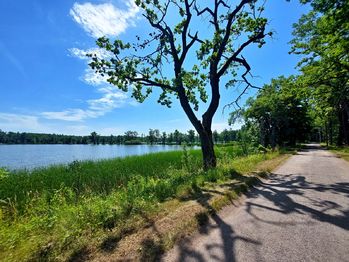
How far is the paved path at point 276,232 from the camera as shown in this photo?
3.52 metres

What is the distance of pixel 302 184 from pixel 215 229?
18.5ft

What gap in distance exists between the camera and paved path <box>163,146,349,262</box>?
3.52m

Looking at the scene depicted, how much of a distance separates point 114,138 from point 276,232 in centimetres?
16049

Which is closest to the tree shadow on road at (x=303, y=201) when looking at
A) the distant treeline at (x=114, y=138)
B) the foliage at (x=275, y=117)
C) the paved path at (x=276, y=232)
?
the paved path at (x=276, y=232)

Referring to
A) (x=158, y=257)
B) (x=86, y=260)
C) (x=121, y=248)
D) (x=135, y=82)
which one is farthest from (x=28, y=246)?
(x=135, y=82)

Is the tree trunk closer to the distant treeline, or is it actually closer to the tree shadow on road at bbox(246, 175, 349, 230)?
the tree shadow on road at bbox(246, 175, 349, 230)

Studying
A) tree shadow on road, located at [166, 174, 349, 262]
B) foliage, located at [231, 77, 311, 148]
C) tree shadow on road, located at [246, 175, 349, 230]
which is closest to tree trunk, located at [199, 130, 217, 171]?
tree shadow on road, located at [166, 174, 349, 262]

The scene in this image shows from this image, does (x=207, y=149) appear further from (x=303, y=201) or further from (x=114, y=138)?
(x=114, y=138)

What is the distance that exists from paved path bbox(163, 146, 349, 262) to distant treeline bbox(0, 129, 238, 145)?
12070cm

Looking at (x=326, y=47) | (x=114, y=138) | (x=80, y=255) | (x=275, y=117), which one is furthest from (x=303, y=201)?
(x=114, y=138)

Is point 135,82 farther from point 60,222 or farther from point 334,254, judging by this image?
point 334,254

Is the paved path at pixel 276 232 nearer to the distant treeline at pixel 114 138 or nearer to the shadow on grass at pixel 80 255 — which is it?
the shadow on grass at pixel 80 255

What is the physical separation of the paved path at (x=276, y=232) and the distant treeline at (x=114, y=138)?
12070 cm

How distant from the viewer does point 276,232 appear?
171 inches
